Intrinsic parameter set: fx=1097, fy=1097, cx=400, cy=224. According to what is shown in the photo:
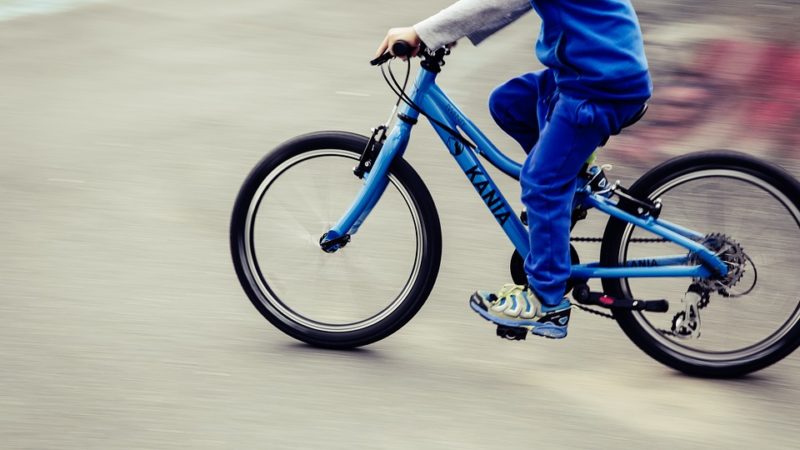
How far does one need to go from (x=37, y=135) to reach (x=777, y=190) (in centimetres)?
468

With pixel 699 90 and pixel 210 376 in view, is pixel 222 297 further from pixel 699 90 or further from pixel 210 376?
pixel 699 90

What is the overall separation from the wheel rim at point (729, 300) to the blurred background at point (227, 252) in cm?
12

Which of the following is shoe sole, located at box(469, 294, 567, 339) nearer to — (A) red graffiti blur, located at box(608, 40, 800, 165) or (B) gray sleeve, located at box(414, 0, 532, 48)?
(B) gray sleeve, located at box(414, 0, 532, 48)

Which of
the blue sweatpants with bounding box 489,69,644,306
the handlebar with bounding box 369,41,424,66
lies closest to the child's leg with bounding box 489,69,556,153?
the blue sweatpants with bounding box 489,69,644,306

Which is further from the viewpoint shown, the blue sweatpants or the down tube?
the down tube

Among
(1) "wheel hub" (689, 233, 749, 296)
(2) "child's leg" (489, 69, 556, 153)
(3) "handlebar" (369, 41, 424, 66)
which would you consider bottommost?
(1) "wheel hub" (689, 233, 749, 296)

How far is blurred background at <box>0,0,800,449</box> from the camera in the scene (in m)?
4.12

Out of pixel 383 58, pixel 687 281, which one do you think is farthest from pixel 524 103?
pixel 687 281

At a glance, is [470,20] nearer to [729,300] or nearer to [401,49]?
[401,49]

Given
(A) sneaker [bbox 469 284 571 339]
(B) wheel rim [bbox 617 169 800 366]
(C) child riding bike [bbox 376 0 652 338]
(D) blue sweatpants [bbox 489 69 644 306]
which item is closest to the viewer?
(C) child riding bike [bbox 376 0 652 338]

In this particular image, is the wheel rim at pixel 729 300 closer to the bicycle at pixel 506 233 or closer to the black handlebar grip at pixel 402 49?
the bicycle at pixel 506 233

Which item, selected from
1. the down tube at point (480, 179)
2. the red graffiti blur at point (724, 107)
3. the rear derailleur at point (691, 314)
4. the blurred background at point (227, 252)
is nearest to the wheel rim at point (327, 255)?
the blurred background at point (227, 252)

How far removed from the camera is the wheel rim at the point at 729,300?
4285mm

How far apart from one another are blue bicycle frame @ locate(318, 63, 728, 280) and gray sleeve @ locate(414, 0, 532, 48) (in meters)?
0.25
